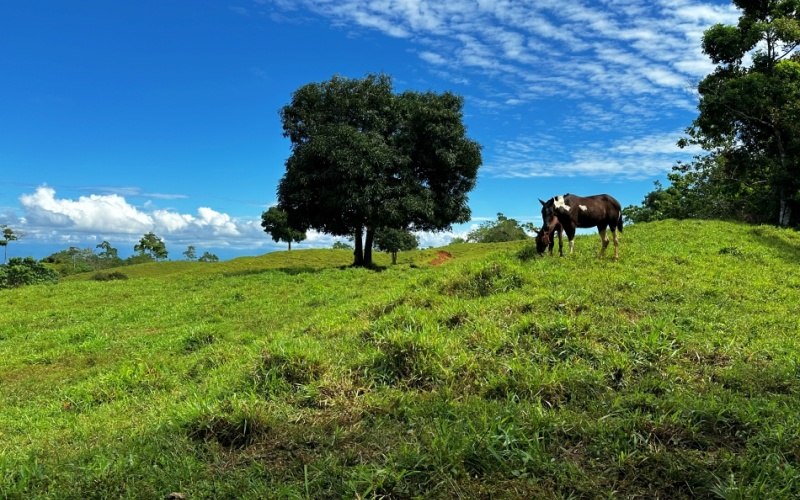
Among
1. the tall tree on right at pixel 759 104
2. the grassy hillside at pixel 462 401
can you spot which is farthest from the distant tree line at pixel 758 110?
the grassy hillside at pixel 462 401

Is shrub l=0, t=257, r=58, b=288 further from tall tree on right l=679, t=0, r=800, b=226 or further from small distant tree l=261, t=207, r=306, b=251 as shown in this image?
tall tree on right l=679, t=0, r=800, b=226

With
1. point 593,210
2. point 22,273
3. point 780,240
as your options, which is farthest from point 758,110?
point 22,273

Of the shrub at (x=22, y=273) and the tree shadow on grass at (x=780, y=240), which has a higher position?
the tree shadow on grass at (x=780, y=240)

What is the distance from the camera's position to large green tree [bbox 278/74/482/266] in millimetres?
Answer: 27312

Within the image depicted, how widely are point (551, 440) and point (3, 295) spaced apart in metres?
28.1

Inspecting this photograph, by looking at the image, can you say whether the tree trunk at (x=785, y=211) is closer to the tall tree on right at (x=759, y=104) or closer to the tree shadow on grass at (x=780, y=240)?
the tall tree on right at (x=759, y=104)

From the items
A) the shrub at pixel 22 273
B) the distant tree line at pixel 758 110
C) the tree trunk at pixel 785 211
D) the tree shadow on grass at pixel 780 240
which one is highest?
the distant tree line at pixel 758 110

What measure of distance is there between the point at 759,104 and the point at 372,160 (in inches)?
926

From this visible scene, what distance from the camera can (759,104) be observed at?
27.5 meters

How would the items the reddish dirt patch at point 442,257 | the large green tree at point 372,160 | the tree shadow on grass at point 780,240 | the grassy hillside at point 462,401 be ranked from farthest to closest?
1. the reddish dirt patch at point 442,257
2. the large green tree at point 372,160
3. the tree shadow on grass at point 780,240
4. the grassy hillside at point 462,401

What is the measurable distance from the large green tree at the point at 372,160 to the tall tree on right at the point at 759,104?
16076mm

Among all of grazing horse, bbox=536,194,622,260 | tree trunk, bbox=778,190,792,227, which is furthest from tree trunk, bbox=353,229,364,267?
tree trunk, bbox=778,190,792,227

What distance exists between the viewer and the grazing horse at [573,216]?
515 inches

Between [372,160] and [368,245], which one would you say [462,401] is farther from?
[368,245]
